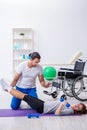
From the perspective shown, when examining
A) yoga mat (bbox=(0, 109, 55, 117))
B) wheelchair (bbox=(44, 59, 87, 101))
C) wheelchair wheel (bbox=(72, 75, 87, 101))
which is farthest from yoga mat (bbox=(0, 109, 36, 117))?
wheelchair wheel (bbox=(72, 75, 87, 101))

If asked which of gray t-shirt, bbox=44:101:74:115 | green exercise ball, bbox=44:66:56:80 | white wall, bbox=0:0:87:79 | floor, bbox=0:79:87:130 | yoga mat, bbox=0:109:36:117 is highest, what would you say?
white wall, bbox=0:0:87:79

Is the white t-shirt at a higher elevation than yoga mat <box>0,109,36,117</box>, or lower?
higher

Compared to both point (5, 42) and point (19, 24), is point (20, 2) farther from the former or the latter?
point (5, 42)

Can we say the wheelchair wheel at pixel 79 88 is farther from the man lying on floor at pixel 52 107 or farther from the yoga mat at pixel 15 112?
the yoga mat at pixel 15 112

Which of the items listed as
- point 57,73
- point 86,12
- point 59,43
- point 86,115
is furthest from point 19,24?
point 86,115

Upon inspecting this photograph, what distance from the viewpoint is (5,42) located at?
8.77 meters

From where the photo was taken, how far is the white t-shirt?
422 centimetres

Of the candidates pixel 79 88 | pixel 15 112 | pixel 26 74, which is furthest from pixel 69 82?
pixel 15 112

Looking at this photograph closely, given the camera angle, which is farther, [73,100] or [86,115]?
[73,100]

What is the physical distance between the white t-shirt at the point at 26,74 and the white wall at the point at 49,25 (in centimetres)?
454

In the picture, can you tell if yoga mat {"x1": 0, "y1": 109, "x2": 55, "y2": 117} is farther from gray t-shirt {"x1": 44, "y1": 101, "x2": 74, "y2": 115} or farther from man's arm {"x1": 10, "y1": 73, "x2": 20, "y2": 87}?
man's arm {"x1": 10, "y1": 73, "x2": 20, "y2": 87}

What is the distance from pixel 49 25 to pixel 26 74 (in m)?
4.80

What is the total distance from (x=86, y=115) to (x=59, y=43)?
5.23 m

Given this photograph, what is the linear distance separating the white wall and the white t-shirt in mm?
4540
